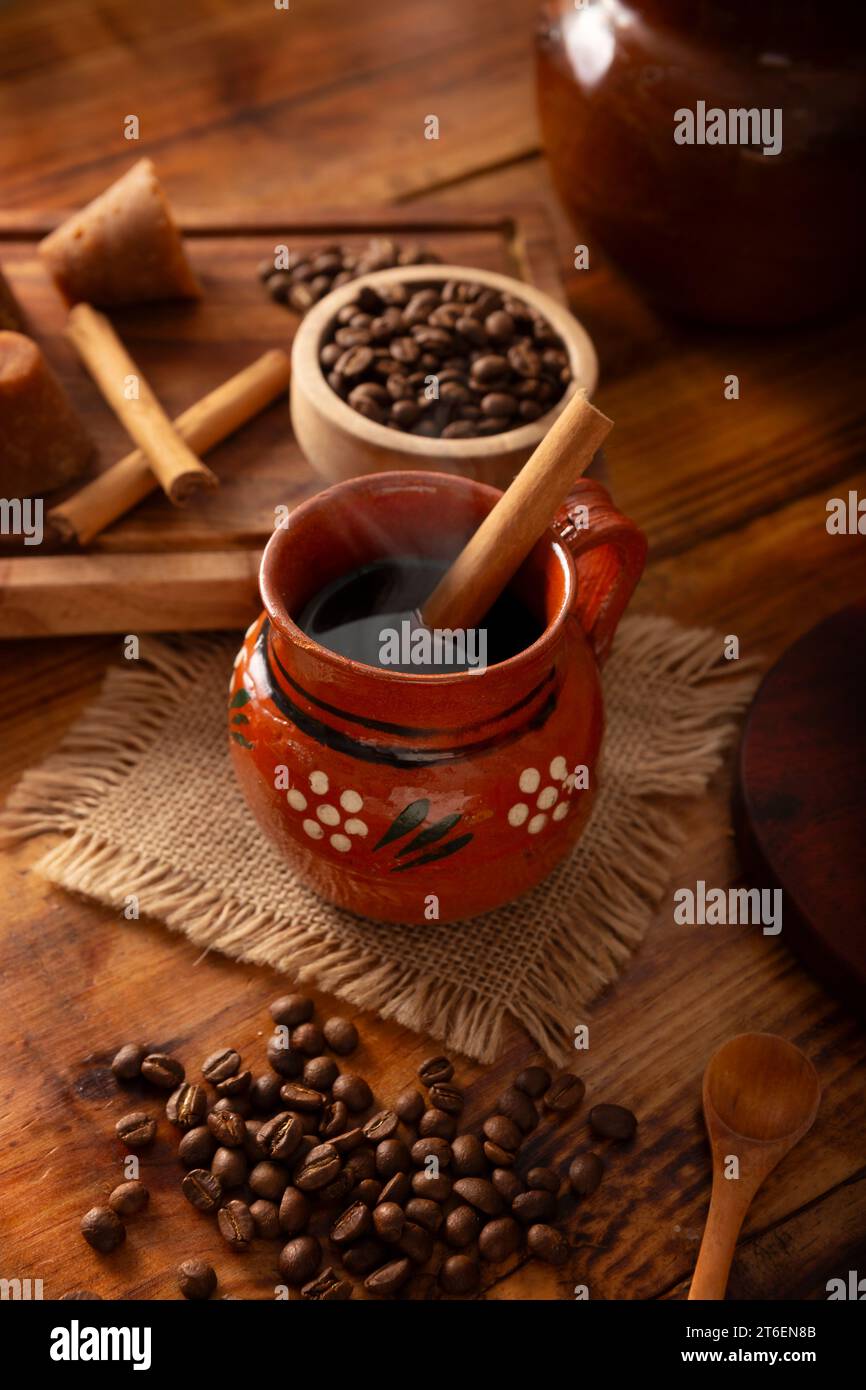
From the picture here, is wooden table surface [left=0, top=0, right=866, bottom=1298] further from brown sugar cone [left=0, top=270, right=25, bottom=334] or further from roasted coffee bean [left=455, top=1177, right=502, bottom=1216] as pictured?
brown sugar cone [left=0, top=270, right=25, bottom=334]

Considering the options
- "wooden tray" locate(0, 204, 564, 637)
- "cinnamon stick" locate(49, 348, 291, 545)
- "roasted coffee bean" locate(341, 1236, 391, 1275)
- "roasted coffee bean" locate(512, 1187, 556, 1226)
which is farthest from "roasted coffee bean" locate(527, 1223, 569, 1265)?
"cinnamon stick" locate(49, 348, 291, 545)

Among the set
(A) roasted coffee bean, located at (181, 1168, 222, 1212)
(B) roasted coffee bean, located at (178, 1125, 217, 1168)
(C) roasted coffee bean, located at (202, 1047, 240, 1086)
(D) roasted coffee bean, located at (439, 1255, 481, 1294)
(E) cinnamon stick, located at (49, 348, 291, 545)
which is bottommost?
(D) roasted coffee bean, located at (439, 1255, 481, 1294)

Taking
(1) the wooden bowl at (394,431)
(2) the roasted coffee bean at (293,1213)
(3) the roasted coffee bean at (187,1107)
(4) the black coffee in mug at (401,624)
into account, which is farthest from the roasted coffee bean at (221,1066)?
(1) the wooden bowl at (394,431)

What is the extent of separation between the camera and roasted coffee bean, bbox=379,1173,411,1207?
102cm

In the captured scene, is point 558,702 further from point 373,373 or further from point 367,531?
point 373,373

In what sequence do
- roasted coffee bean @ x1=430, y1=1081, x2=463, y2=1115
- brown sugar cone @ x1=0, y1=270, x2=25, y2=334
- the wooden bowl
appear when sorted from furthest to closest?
brown sugar cone @ x1=0, y1=270, x2=25, y2=334, the wooden bowl, roasted coffee bean @ x1=430, y1=1081, x2=463, y2=1115

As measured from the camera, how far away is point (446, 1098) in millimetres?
1072

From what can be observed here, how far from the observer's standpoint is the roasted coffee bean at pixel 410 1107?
1071 millimetres

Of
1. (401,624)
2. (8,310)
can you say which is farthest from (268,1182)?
(8,310)

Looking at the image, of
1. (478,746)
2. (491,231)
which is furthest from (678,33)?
(478,746)

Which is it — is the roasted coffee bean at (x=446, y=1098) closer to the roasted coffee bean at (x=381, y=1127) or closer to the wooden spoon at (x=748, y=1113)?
the roasted coffee bean at (x=381, y=1127)

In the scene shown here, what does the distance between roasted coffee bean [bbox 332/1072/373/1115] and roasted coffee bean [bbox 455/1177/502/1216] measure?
0.34 ft

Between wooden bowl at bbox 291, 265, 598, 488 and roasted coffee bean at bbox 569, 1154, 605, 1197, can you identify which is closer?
roasted coffee bean at bbox 569, 1154, 605, 1197

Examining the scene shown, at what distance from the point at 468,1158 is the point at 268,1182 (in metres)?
0.16
